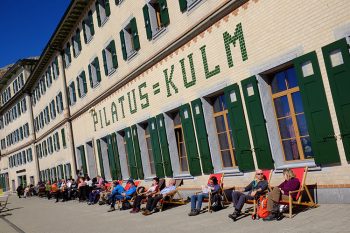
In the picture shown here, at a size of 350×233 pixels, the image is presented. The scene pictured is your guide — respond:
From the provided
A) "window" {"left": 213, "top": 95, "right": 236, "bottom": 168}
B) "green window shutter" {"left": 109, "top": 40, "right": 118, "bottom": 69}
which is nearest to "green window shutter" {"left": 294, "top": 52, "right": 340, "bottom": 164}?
"window" {"left": 213, "top": 95, "right": 236, "bottom": 168}

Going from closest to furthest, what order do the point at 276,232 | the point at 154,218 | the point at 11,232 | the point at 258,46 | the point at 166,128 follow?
the point at 276,232, the point at 258,46, the point at 154,218, the point at 11,232, the point at 166,128

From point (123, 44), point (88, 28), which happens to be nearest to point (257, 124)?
point (123, 44)

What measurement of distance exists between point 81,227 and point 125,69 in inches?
308

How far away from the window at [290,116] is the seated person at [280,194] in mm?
1023

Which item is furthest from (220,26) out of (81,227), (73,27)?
(73,27)

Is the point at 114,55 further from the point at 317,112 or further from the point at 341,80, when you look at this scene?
the point at 341,80

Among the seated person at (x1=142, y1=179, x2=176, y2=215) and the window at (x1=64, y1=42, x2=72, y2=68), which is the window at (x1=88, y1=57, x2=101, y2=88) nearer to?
the window at (x1=64, y1=42, x2=72, y2=68)

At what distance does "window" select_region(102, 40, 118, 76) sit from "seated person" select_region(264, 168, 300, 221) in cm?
1143

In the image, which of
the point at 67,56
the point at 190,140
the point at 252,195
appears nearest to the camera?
the point at 252,195

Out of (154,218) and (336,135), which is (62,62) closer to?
(154,218)

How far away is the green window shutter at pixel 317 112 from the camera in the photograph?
750 centimetres

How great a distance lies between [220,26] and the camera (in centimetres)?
1026

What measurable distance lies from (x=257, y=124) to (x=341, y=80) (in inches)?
103

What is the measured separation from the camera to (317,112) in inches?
303
